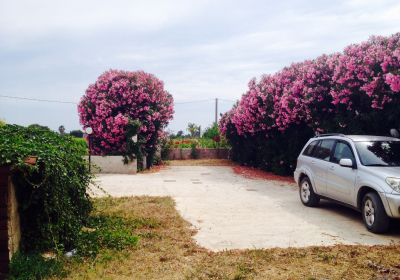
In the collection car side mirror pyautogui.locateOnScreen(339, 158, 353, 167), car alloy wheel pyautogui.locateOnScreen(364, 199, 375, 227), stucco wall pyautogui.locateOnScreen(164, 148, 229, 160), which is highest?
car side mirror pyautogui.locateOnScreen(339, 158, 353, 167)

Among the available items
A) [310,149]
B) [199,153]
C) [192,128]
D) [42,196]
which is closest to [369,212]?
[310,149]

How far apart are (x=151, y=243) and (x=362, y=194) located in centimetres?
395

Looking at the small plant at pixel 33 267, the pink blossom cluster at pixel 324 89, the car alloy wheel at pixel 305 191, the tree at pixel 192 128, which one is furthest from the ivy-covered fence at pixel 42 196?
the tree at pixel 192 128

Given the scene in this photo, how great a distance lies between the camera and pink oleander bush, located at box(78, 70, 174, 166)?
16.2m

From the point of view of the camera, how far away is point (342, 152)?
750 centimetres

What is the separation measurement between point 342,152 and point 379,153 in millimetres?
716

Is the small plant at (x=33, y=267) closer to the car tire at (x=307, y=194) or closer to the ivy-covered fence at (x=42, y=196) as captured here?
the ivy-covered fence at (x=42, y=196)

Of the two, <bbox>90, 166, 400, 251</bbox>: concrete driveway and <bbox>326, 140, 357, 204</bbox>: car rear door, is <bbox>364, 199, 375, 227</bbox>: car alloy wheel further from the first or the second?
<bbox>326, 140, 357, 204</bbox>: car rear door

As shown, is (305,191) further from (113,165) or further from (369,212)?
(113,165)

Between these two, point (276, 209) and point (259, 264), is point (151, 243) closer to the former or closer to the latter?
point (259, 264)

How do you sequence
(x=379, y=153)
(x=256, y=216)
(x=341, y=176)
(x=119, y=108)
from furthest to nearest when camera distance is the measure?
(x=119, y=108)
(x=256, y=216)
(x=341, y=176)
(x=379, y=153)

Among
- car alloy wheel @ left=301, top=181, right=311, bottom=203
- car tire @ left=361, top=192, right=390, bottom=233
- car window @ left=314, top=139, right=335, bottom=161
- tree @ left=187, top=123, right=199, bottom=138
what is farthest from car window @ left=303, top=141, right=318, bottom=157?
tree @ left=187, top=123, right=199, bottom=138

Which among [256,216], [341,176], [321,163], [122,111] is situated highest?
[122,111]

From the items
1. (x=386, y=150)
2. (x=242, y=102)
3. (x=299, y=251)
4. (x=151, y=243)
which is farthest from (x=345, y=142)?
(x=242, y=102)
